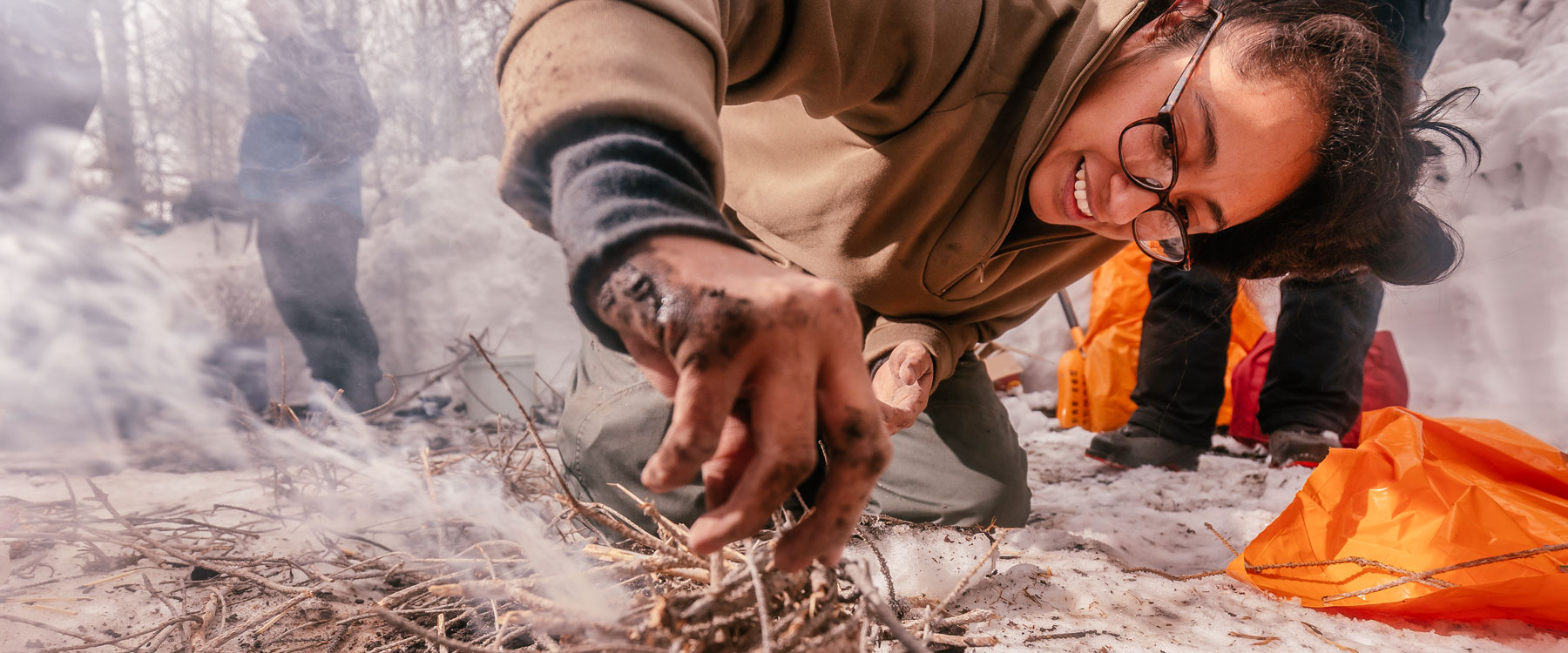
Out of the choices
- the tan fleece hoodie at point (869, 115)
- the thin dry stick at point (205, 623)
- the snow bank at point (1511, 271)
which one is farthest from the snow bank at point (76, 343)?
the snow bank at point (1511, 271)

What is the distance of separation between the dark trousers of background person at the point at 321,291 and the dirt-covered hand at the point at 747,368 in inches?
151

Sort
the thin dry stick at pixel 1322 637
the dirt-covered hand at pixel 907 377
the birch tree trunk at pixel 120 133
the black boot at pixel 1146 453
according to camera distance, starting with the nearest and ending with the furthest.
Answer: the thin dry stick at pixel 1322 637 < the dirt-covered hand at pixel 907 377 < the black boot at pixel 1146 453 < the birch tree trunk at pixel 120 133

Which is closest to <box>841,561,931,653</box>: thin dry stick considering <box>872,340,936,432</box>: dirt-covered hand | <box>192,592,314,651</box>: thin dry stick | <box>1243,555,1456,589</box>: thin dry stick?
<box>872,340,936,432</box>: dirt-covered hand

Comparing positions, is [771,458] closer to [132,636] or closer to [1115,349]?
[132,636]

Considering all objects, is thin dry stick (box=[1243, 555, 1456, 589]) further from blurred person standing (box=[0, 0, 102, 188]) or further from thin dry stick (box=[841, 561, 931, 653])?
blurred person standing (box=[0, 0, 102, 188])

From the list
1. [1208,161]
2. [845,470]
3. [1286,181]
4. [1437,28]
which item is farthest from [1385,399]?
[845,470]

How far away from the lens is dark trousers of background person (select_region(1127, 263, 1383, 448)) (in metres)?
2.82

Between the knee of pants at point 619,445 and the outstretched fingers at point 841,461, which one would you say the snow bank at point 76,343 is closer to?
the knee of pants at point 619,445

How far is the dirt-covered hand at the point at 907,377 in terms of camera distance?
69.9 inches

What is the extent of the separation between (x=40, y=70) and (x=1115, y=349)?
490 centimetres

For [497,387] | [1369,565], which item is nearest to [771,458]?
[1369,565]

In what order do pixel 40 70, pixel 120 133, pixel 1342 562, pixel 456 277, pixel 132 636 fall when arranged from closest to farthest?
pixel 132 636 < pixel 1342 562 < pixel 40 70 < pixel 120 133 < pixel 456 277

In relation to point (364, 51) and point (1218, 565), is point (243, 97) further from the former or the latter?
point (1218, 565)

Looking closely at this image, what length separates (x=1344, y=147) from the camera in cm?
138
